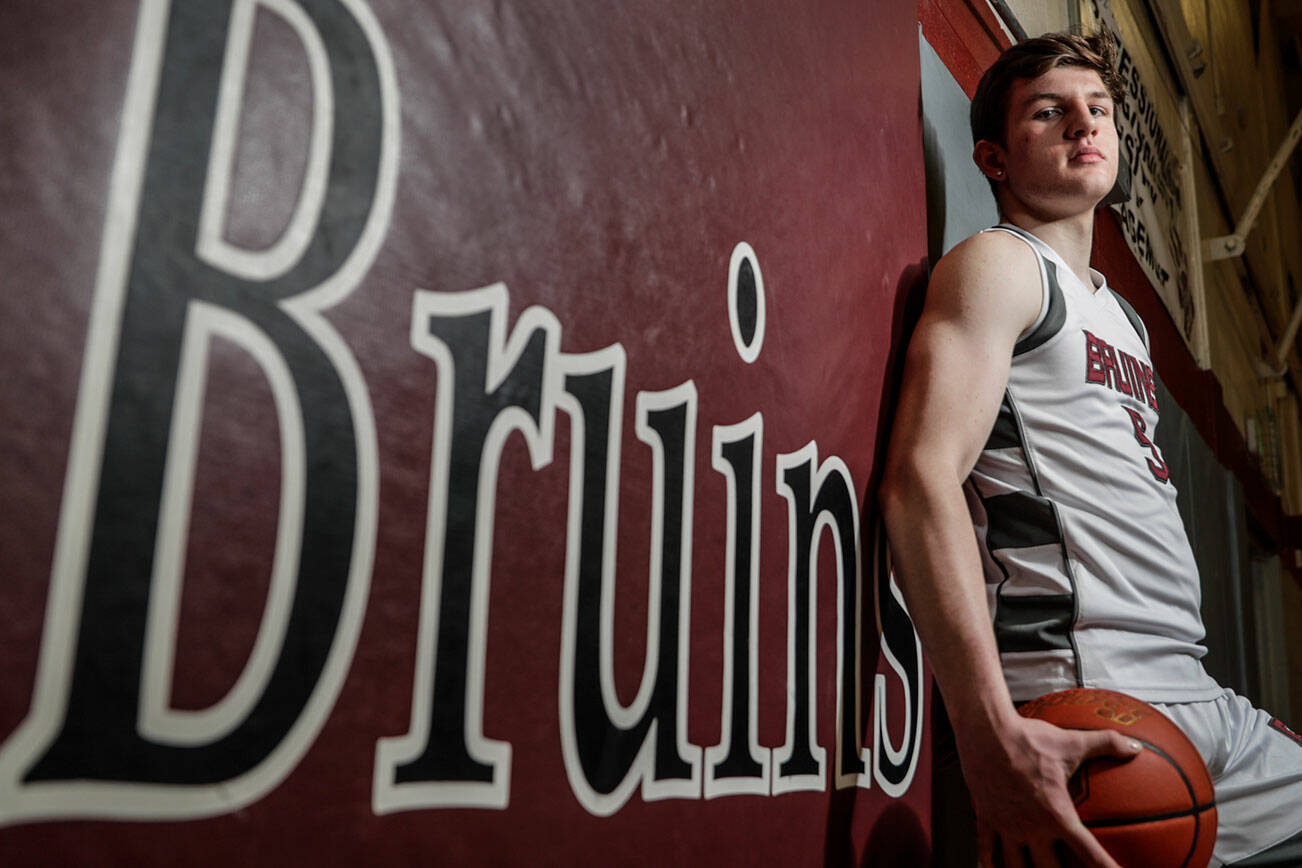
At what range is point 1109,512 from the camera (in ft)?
4.58

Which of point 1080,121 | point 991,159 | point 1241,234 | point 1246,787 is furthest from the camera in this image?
point 1241,234

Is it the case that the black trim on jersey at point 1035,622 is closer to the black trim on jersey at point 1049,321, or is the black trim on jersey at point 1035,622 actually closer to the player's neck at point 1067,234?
the black trim on jersey at point 1049,321

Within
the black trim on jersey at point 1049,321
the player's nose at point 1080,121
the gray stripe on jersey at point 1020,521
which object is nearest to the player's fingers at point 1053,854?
the gray stripe on jersey at point 1020,521

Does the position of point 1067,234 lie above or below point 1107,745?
above

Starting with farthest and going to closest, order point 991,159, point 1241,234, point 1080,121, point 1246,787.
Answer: point 1241,234 < point 991,159 < point 1080,121 < point 1246,787

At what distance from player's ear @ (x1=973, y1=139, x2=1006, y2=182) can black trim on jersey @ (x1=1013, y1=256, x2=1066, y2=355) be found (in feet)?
1.03

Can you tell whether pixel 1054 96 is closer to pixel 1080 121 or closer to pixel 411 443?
pixel 1080 121

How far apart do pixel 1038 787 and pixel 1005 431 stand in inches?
20.2

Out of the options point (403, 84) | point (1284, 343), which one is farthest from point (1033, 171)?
point (1284, 343)

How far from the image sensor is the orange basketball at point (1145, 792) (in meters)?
1.10

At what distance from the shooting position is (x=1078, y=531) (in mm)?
1370

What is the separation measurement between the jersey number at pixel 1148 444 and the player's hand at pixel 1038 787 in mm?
521

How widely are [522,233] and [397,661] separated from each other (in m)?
0.37

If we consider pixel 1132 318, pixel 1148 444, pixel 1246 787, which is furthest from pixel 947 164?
pixel 1246 787
